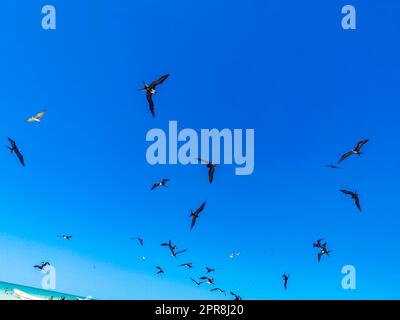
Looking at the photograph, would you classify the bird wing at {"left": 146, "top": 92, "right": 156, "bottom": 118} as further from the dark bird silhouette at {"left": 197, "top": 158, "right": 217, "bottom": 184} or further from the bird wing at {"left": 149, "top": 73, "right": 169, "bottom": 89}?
→ the dark bird silhouette at {"left": 197, "top": 158, "right": 217, "bottom": 184}

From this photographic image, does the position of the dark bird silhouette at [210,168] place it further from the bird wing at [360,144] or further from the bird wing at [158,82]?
the bird wing at [360,144]

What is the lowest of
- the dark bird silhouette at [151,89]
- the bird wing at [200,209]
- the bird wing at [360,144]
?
the bird wing at [200,209]

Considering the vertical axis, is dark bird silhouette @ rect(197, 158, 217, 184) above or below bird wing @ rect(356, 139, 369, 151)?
below

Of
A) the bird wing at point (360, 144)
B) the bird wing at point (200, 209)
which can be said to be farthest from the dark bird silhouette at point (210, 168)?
the bird wing at point (360, 144)

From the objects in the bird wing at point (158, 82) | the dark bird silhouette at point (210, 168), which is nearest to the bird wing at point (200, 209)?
the dark bird silhouette at point (210, 168)

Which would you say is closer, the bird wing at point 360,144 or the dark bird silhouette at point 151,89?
the dark bird silhouette at point 151,89

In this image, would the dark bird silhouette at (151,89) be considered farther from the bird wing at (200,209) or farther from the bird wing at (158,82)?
the bird wing at (200,209)

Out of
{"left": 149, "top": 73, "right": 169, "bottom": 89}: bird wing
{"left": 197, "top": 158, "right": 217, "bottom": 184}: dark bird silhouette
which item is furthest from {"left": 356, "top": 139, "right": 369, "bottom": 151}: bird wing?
{"left": 149, "top": 73, "right": 169, "bottom": 89}: bird wing

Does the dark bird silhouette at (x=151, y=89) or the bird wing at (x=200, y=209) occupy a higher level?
the dark bird silhouette at (x=151, y=89)
